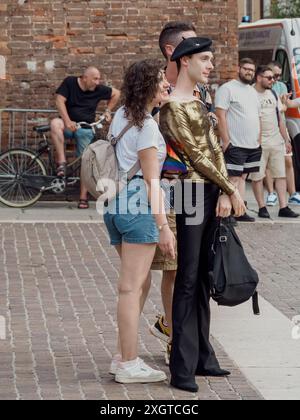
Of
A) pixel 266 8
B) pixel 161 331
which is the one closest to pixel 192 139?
pixel 161 331

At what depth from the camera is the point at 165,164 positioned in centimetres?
730

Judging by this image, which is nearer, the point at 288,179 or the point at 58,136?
the point at 58,136

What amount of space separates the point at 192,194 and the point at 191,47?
0.82m

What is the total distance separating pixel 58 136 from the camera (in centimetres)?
1594

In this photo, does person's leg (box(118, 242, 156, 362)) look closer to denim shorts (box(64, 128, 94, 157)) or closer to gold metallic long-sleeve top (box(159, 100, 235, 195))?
gold metallic long-sleeve top (box(159, 100, 235, 195))

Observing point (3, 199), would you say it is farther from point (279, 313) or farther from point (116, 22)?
point (279, 313)

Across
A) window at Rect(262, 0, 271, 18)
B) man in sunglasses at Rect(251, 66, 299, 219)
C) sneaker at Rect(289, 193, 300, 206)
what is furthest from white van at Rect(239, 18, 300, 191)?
window at Rect(262, 0, 271, 18)

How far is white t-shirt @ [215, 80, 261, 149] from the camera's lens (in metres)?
14.8

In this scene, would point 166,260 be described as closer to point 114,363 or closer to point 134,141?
point 114,363

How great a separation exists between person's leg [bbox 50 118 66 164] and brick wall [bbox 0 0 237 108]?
101 cm

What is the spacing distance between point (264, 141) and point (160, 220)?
8893 millimetres

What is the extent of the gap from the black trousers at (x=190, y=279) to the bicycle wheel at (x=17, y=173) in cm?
886
